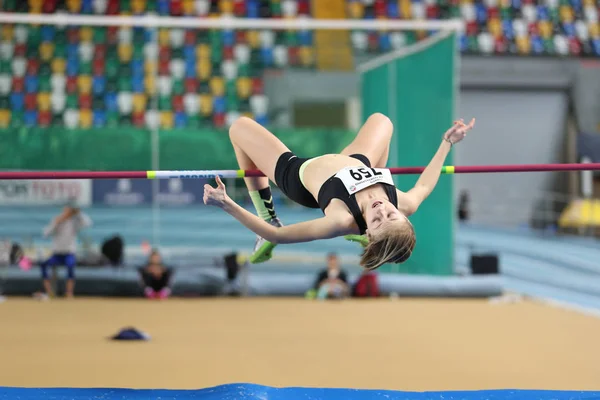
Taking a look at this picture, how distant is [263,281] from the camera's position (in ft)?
28.6

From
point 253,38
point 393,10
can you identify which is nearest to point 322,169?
point 253,38

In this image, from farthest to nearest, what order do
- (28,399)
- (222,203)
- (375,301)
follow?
(375,301) → (28,399) → (222,203)

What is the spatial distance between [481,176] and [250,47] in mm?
4863

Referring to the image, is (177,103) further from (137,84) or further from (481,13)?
(481,13)

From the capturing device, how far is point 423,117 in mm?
8688

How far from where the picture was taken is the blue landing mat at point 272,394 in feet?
12.4

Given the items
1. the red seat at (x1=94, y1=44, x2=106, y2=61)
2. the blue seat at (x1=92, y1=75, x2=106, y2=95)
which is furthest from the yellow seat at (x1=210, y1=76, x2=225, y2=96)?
the red seat at (x1=94, y1=44, x2=106, y2=61)

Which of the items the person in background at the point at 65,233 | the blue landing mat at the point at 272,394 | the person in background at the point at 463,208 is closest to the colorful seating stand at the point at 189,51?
the person in background at the point at 65,233

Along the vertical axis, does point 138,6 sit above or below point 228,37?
above

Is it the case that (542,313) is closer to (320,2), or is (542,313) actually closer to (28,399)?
(28,399)

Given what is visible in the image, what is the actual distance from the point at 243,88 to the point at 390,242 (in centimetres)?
757

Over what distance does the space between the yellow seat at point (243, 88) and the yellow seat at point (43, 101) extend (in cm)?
239

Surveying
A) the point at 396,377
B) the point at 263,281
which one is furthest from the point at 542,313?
the point at 396,377

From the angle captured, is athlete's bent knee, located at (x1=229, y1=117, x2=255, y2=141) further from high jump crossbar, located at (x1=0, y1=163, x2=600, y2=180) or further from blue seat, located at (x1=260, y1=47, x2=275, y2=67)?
blue seat, located at (x1=260, y1=47, x2=275, y2=67)
